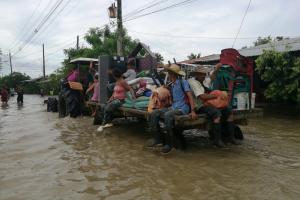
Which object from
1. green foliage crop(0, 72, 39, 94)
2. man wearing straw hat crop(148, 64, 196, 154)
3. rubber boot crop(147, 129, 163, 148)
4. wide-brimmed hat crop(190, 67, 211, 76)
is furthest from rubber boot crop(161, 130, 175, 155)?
green foliage crop(0, 72, 39, 94)

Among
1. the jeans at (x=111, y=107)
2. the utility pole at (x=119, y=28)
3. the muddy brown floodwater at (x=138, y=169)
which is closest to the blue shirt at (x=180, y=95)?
the muddy brown floodwater at (x=138, y=169)

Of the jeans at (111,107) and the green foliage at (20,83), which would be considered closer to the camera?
the jeans at (111,107)

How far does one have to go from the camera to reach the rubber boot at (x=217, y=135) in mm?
7332

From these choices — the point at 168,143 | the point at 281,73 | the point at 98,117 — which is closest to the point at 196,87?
the point at 168,143

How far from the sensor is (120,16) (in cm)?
2059

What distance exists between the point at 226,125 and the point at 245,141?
98cm

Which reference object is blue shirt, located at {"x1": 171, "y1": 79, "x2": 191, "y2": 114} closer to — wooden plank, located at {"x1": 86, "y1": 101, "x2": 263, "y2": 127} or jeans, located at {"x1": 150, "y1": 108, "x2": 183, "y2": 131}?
jeans, located at {"x1": 150, "y1": 108, "x2": 183, "y2": 131}

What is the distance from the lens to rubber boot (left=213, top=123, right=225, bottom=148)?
7.33 meters

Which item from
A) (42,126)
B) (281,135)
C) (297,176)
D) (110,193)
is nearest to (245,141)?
(281,135)

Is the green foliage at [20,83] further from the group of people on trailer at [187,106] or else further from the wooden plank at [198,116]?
the group of people on trailer at [187,106]

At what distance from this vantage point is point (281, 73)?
13719mm

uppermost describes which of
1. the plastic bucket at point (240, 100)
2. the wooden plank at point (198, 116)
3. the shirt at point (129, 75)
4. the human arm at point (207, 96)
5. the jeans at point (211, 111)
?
the shirt at point (129, 75)

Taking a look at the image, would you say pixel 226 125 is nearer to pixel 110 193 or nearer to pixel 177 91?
pixel 177 91

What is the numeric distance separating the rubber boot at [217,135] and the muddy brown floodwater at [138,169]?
171mm
